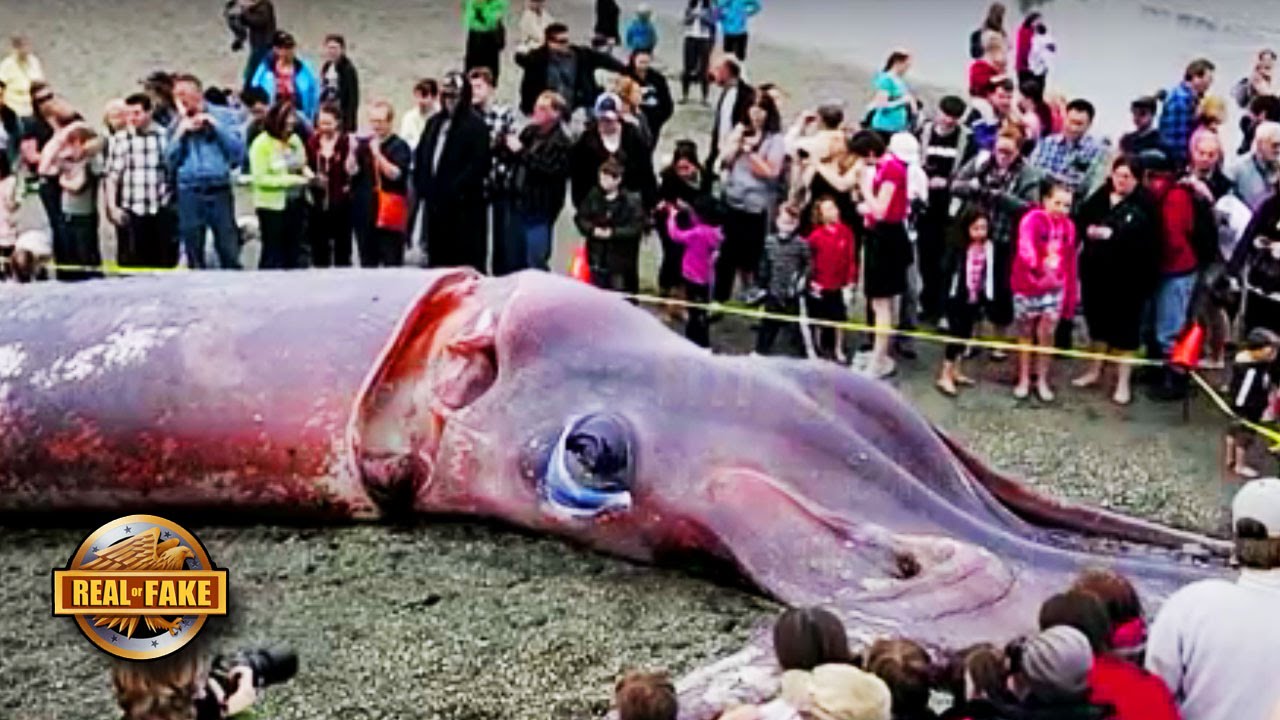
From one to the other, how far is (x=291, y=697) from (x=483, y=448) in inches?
71.6

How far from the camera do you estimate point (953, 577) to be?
9.91 meters

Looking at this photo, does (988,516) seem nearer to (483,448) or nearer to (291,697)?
(483,448)

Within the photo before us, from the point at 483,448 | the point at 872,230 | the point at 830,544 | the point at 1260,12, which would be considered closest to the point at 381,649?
the point at 483,448

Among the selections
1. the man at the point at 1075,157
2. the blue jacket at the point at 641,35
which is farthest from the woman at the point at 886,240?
the blue jacket at the point at 641,35

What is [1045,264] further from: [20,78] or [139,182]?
[20,78]

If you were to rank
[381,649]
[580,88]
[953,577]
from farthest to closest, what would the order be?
[580,88] < [381,649] < [953,577]

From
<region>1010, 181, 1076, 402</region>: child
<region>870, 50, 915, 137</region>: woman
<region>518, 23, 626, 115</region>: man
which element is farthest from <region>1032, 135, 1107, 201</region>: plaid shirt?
<region>518, 23, 626, 115</region>: man

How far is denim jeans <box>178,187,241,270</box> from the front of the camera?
1716 cm

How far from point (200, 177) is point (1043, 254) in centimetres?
599

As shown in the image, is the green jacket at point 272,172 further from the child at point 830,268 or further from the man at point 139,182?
the child at point 830,268

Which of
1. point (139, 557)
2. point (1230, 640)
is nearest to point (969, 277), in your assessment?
point (1230, 640)

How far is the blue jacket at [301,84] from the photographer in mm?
20203

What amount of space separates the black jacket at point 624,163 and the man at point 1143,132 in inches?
138

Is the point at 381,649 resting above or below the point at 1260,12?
below
